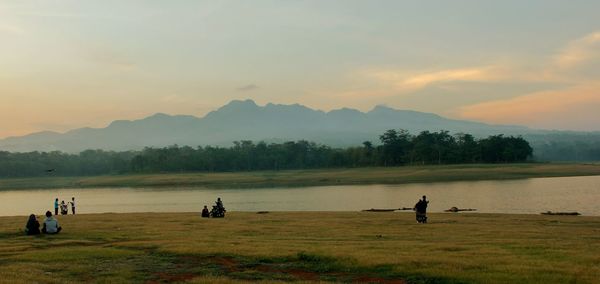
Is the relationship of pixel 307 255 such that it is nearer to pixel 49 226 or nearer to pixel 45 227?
pixel 49 226

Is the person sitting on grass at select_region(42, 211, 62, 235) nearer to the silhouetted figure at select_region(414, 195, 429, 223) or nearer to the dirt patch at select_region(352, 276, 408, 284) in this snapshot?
the dirt patch at select_region(352, 276, 408, 284)

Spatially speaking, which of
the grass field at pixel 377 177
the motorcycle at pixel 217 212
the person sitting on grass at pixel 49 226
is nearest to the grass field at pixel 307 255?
the person sitting on grass at pixel 49 226

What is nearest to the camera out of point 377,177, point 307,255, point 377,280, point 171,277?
point 377,280

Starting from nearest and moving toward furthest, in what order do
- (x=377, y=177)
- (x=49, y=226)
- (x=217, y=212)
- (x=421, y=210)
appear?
(x=49, y=226) → (x=421, y=210) → (x=217, y=212) → (x=377, y=177)

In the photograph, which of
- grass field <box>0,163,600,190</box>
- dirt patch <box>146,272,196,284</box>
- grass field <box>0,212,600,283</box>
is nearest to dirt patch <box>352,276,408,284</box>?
grass field <box>0,212,600,283</box>

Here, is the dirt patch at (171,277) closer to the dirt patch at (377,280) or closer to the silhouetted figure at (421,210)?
the dirt patch at (377,280)

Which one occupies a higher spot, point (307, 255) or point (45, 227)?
point (45, 227)

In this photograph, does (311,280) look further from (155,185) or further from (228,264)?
(155,185)

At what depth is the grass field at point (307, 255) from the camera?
56.4 ft

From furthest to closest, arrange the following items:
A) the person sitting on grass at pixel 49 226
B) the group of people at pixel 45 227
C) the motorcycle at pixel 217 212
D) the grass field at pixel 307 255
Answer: the motorcycle at pixel 217 212
the person sitting on grass at pixel 49 226
the group of people at pixel 45 227
the grass field at pixel 307 255

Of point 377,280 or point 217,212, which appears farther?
point 217,212

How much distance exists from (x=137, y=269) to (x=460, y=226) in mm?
20172

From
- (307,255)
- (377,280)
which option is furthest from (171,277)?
(377,280)

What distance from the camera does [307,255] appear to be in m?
20.3
